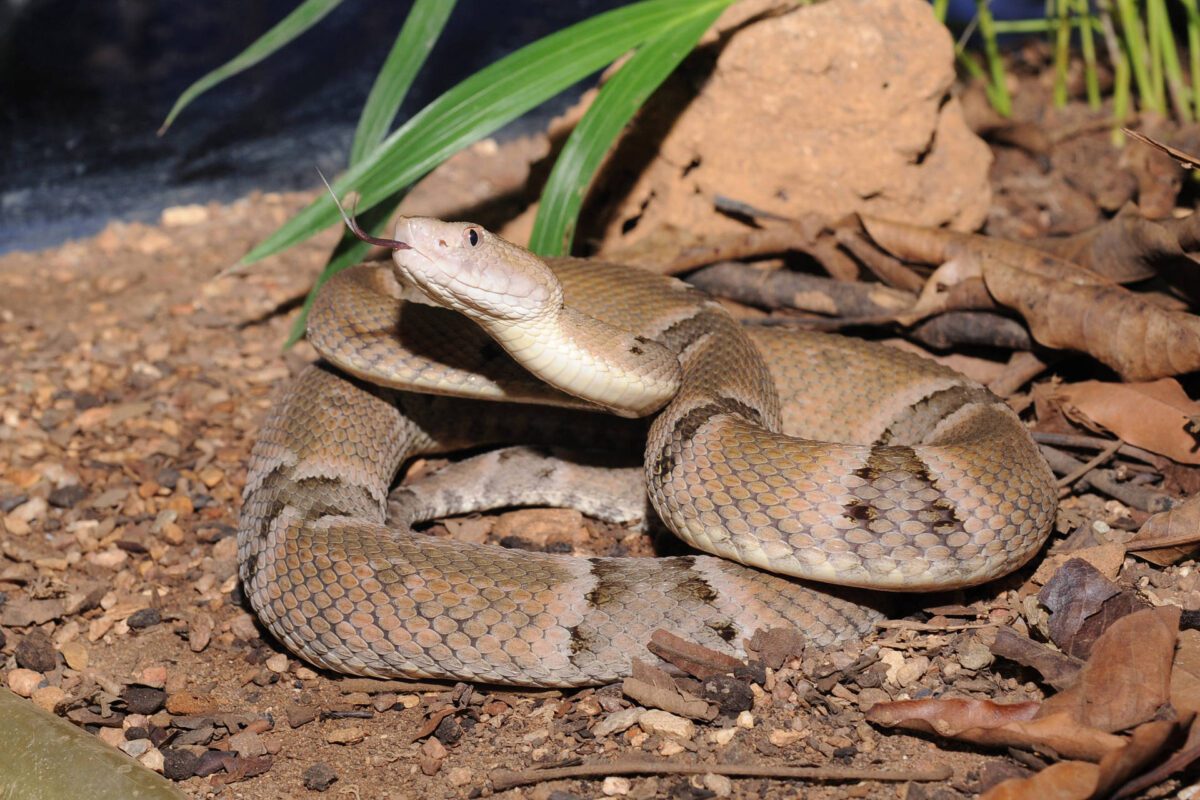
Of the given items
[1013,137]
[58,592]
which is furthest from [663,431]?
[1013,137]

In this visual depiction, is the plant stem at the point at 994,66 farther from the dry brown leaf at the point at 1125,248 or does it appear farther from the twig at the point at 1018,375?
the twig at the point at 1018,375

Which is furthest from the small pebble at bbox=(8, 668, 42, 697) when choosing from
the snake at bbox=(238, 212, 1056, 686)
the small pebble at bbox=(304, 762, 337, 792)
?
the small pebble at bbox=(304, 762, 337, 792)

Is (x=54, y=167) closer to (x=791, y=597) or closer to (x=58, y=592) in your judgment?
(x=58, y=592)

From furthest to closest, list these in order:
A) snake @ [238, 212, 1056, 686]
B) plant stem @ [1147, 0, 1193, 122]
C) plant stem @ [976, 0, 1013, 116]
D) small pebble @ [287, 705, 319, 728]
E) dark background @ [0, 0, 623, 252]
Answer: plant stem @ [976, 0, 1013, 116] < plant stem @ [1147, 0, 1193, 122] < dark background @ [0, 0, 623, 252] < small pebble @ [287, 705, 319, 728] < snake @ [238, 212, 1056, 686]

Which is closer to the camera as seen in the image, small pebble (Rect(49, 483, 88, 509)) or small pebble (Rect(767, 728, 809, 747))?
small pebble (Rect(767, 728, 809, 747))

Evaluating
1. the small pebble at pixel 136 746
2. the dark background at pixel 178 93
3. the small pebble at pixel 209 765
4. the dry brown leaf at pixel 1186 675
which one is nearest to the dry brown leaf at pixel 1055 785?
the dry brown leaf at pixel 1186 675

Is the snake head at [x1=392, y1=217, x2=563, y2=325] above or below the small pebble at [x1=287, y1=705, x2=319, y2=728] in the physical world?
above

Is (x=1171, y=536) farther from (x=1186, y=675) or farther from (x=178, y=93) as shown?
(x=178, y=93)

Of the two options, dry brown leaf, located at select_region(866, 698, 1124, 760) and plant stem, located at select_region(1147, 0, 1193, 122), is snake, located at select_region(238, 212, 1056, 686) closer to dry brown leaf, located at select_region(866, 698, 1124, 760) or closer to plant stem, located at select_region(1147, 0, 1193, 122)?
dry brown leaf, located at select_region(866, 698, 1124, 760)
